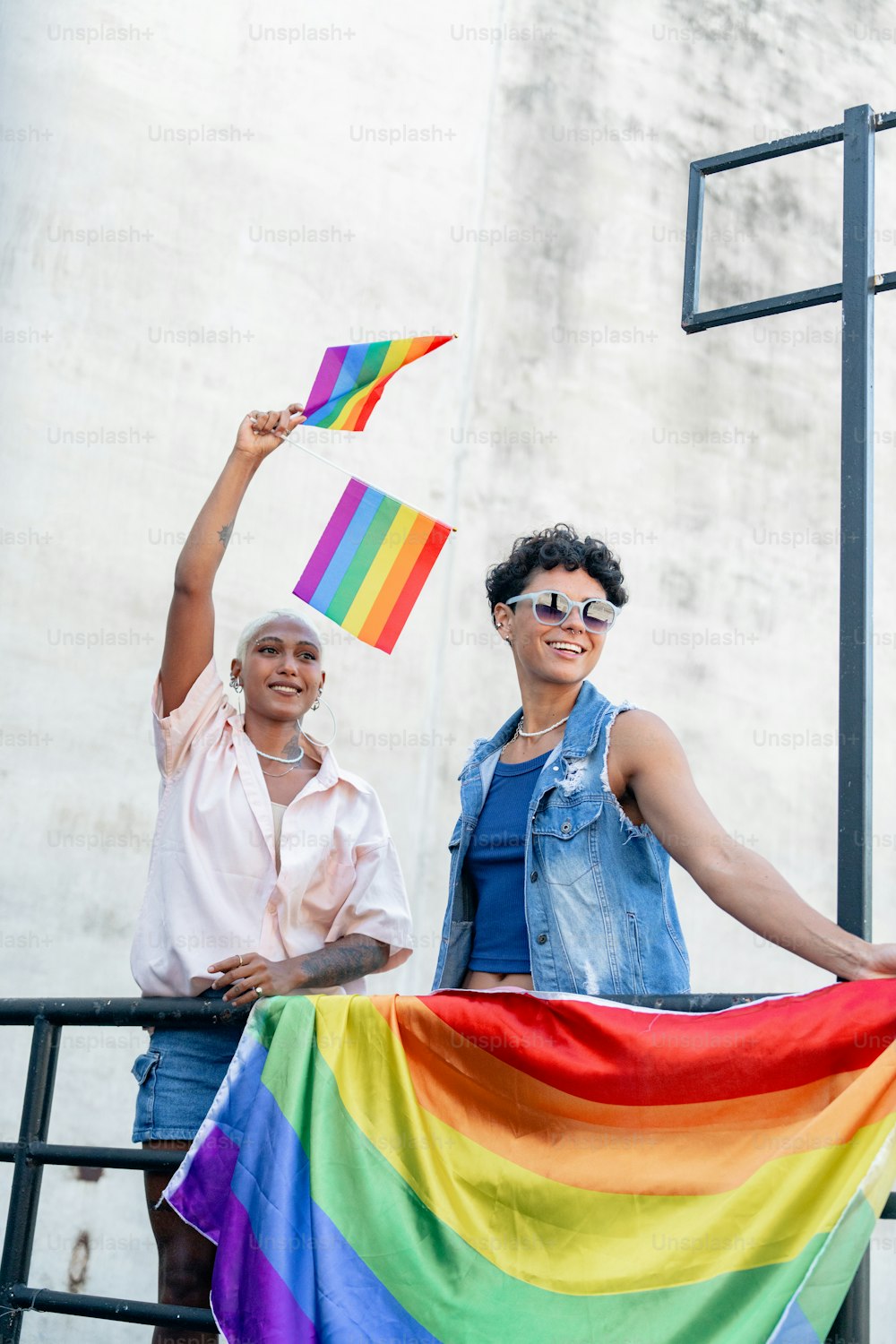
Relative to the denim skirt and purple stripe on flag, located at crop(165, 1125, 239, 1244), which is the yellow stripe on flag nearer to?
the denim skirt

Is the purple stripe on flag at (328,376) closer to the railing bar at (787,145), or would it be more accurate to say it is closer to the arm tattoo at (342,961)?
the railing bar at (787,145)

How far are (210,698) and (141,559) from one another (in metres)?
4.00

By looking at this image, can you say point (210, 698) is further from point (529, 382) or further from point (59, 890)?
point (529, 382)

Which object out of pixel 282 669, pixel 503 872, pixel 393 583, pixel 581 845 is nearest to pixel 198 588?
pixel 282 669

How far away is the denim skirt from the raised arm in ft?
2.34

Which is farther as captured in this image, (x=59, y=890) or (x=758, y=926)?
(x=59, y=890)

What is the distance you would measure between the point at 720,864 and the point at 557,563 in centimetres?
89

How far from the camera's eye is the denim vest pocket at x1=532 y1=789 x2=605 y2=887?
282 centimetres

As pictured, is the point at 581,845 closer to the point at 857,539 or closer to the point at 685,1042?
the point at 685,1042

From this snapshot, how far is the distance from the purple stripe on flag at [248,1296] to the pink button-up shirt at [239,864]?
565 millimetres

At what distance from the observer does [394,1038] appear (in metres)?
2.64

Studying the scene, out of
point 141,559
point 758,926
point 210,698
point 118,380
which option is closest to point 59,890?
point 141,559

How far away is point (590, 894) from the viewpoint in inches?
111

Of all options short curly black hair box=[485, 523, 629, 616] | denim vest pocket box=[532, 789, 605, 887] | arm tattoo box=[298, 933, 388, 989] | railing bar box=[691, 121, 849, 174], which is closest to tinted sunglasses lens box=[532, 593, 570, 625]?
short curly black hair box=[485, 523, 629, 616]
